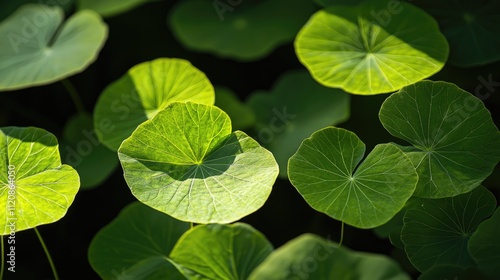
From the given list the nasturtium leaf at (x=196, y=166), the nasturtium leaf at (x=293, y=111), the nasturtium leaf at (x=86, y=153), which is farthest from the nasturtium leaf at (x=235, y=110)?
the nasturtium leaf at (x=196, y=166)

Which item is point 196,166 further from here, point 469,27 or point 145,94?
point 469,27

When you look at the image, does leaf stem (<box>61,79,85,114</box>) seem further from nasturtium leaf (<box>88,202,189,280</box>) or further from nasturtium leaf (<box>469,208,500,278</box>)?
nasturtium leaf (<box>469,208,500,278</box>)

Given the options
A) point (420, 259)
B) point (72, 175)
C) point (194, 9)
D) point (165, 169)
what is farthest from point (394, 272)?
point (194, 9)

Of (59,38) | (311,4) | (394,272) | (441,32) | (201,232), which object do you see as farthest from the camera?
(311,4)

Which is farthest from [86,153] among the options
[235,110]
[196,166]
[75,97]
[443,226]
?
[443,226]

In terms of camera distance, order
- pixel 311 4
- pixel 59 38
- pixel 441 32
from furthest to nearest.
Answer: pixel 311 4
pixel 59 38
pixel 441 32

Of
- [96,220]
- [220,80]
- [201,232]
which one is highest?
[201,232]

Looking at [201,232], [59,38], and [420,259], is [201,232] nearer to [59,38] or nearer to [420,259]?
[420,259]
